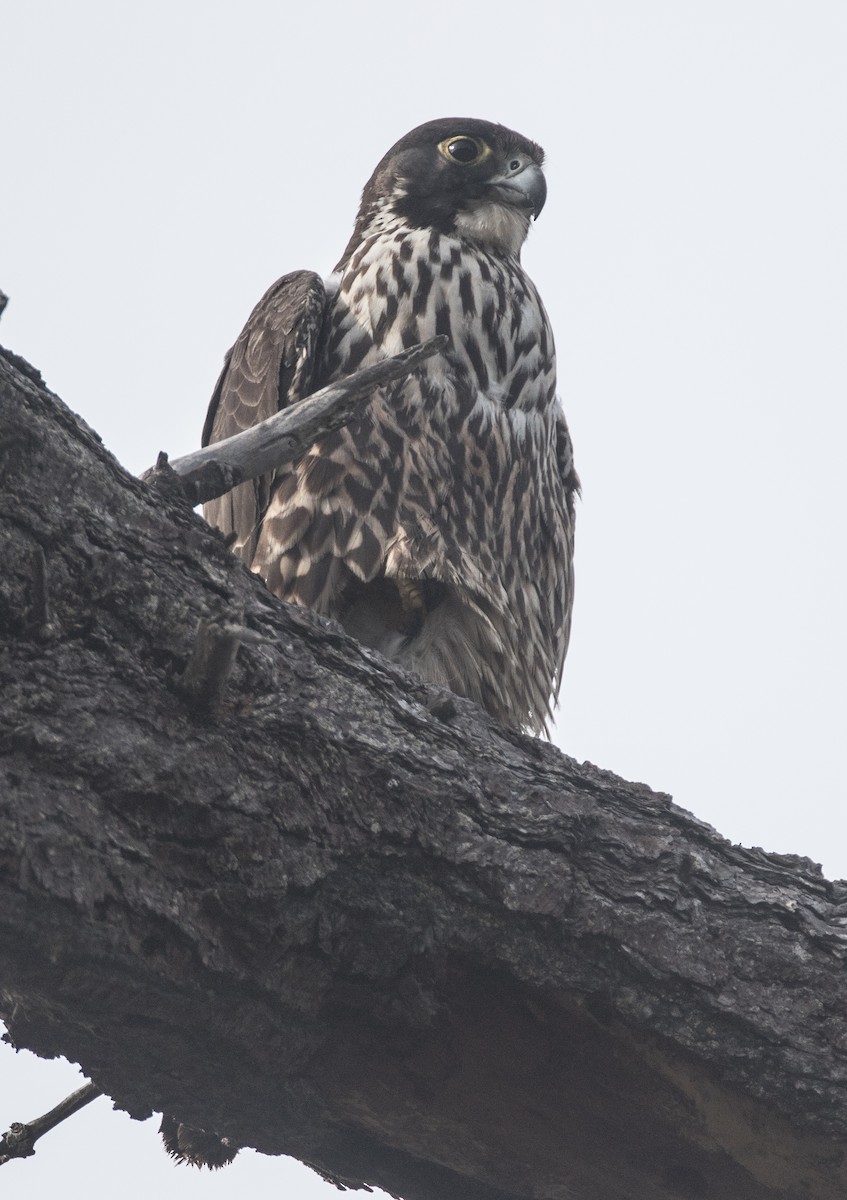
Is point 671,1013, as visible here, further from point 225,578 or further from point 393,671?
point 225,578

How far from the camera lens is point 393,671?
2721 millimetres

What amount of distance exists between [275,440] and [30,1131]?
4.52 ft

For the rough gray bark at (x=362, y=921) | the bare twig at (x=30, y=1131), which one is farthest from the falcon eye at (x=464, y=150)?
the bare twig at (x=30, y=1131)

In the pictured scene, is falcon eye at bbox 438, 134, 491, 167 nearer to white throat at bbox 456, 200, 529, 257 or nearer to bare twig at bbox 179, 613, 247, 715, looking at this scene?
white throat at bbox 456, 200, 529, 257

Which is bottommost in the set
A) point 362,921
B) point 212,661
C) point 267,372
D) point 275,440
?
point 362,921

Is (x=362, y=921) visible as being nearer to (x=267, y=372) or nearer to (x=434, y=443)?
(x=434, y=443)

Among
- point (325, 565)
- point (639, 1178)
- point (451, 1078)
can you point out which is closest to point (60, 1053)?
point (451, 1078)

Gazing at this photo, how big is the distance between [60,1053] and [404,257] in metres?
2.91

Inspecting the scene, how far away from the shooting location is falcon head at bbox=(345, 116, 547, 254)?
477 cm

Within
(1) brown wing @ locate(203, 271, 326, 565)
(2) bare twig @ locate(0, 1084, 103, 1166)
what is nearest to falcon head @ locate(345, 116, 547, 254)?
(1) brown wing @ locate(203, 271, 326, 565)

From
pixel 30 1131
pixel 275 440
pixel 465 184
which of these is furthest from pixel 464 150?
pixel 30 1131

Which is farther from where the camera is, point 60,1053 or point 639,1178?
point 639,1178

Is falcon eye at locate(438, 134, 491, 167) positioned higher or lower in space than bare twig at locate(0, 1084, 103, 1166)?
higher

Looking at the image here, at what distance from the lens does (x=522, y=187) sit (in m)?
4.83
